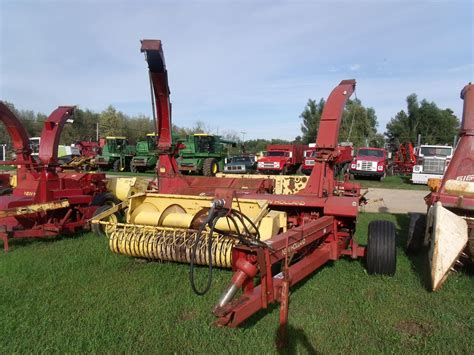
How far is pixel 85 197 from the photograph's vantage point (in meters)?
7.76

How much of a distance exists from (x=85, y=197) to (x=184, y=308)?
4357mm

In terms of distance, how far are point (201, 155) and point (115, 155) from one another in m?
7.62

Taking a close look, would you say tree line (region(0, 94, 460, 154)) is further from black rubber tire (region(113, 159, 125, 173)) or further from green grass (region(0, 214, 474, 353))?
green grass (region(0, 214, 474, 353))

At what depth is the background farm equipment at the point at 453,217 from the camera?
4.44m

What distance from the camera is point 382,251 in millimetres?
5172

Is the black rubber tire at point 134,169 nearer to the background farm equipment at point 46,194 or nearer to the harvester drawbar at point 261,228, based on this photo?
the background farm equipment at point 46,194

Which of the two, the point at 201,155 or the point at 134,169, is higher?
the point at 201,155

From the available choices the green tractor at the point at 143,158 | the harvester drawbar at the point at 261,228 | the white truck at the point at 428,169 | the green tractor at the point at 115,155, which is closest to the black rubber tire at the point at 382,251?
the harvester drawbar at the point at 261,228

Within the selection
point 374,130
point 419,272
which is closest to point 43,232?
point 419,272

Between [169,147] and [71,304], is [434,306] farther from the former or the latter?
[169,147]

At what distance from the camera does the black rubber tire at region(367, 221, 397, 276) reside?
516cm

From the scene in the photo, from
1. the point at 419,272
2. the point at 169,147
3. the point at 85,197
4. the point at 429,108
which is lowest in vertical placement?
the point at 419,272

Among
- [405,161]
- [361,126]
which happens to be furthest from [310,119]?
[405,161]

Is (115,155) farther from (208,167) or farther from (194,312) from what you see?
(194,312)
